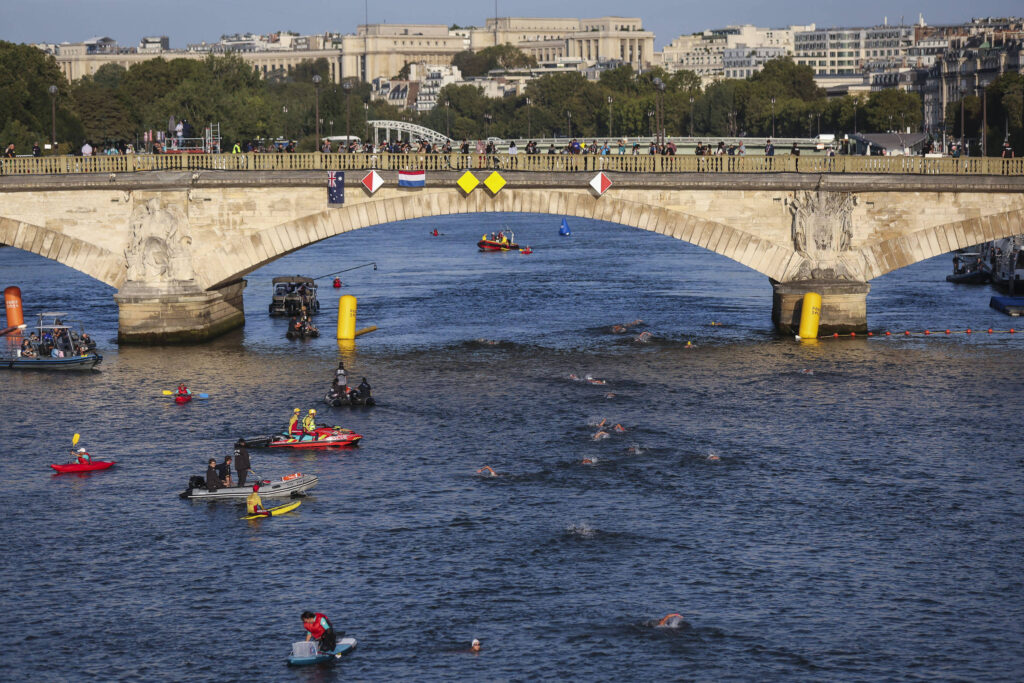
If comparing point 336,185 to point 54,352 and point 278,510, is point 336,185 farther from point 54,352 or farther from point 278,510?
point 278,510

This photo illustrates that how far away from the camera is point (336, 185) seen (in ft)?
246

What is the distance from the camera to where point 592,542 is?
44812 mm

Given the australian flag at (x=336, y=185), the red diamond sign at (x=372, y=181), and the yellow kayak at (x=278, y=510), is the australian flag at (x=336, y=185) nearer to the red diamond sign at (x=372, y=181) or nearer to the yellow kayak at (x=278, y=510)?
the red diamond sign at (x=372, y=181)

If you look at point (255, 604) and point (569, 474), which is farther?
point (569, 474)

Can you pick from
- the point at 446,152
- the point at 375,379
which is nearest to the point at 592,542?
the point at 375,379

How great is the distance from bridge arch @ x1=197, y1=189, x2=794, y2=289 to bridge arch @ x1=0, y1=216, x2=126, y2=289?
6501 millimetres

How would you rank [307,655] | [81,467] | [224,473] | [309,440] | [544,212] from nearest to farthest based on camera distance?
[307,655] < [224,473] < [81,467] < [309,440] < [544,212]

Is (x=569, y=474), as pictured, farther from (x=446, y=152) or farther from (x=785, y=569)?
(x=446, y=152)

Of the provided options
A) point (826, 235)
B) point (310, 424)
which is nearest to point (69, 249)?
point (310, 424)

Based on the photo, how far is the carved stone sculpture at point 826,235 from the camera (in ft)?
242

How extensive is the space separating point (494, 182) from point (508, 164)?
155cm

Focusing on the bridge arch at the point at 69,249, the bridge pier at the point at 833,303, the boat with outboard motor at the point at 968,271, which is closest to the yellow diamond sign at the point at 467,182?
the bridge pier at the point at 833,303

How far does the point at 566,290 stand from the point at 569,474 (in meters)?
50.7

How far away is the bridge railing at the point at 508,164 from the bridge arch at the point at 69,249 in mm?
2902
